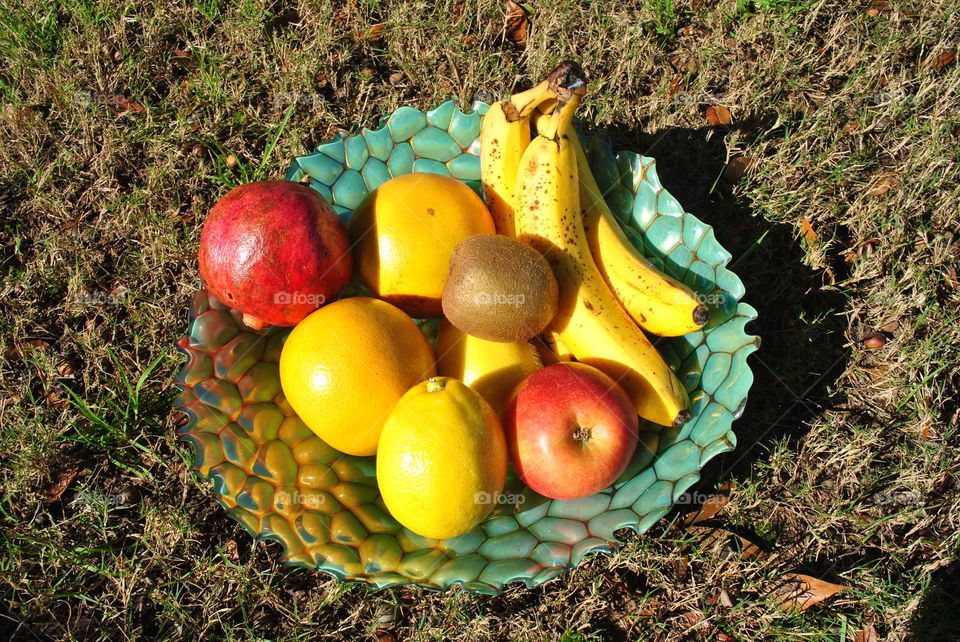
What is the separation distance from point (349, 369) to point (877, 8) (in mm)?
3710

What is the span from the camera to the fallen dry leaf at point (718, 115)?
3.74 metres

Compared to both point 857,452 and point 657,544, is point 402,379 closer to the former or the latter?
point 657,544

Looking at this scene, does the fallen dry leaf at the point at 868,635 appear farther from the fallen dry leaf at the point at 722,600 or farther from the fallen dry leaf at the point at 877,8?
the fallen dry leaf at the point at 877,8

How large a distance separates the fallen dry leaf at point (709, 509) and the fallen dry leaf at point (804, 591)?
36 cm

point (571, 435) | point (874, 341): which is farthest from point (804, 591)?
point (571, 435)

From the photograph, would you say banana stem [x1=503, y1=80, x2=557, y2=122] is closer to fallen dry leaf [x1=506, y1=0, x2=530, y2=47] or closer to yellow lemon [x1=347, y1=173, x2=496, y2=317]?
yellow lemon [x1=347, y1=173, x2=496, y2=317]

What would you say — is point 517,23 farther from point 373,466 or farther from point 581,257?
point 373,466

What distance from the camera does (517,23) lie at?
4.05 metres

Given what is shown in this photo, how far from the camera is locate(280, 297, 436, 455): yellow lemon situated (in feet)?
7.36

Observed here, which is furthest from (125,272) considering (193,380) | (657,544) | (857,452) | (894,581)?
(894,581)

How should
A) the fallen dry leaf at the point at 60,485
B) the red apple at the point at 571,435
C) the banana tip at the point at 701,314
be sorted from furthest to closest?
the fallen dry leaf at the point at 60,485, the banana tip at the point at 701,314, the red apple at the point at 571,435

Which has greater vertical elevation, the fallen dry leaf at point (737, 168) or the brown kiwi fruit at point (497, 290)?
the brown kiwi fruit at point (497, 290)

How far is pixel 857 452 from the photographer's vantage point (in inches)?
118

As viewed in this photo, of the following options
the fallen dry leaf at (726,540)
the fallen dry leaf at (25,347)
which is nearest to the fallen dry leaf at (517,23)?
the fallen dry leaf at (726,540)
